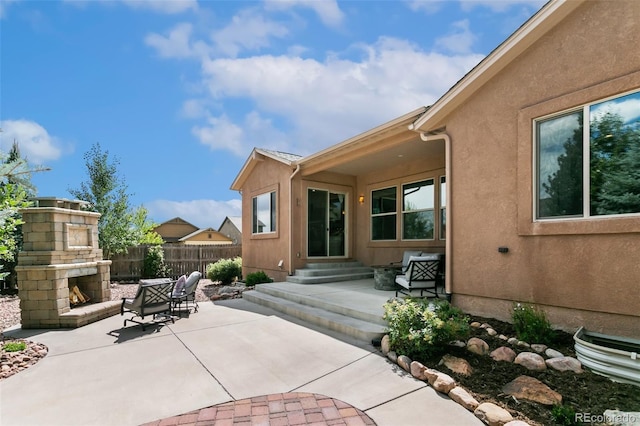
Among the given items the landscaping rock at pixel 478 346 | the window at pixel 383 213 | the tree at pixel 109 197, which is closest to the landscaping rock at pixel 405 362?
the landscaping rock at pixel 478 346

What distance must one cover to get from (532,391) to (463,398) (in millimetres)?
695

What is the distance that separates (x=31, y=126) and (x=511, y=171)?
16.8m

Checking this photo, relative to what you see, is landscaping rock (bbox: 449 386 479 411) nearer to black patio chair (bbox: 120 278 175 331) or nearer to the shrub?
black patio chair (bbox: 120 278 175 331)

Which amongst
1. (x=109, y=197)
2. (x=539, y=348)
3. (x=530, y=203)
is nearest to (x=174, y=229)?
(x=109, y=197)

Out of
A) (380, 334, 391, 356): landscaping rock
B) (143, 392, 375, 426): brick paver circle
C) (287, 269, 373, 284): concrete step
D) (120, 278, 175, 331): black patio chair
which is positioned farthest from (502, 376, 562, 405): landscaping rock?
(287, 269, 373, 284): concrete step

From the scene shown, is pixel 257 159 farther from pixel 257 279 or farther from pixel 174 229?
pixel 174 229

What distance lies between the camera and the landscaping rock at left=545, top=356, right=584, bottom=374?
3.44 meters

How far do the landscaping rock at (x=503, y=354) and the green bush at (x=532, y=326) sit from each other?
1.43 feet

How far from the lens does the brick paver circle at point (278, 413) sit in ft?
9.08

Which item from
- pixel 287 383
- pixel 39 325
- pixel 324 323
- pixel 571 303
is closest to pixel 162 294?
pixel 39 325

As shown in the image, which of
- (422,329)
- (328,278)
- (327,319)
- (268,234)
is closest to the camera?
(422,329)

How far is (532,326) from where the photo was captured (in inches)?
164

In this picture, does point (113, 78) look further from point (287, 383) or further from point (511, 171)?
point (511, 171)

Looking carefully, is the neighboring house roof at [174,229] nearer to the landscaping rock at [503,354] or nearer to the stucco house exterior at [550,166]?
the stucco house exterior at [550,166]
